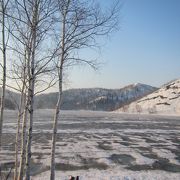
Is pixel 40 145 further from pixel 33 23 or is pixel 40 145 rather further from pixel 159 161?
pixel 33 23

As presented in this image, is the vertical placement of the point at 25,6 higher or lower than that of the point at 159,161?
higher

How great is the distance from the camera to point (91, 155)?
2841 cm

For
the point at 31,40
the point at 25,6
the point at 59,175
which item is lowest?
the point at 59,175

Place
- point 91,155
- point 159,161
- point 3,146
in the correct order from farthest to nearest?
point 3,146, point 91,155, point 159,161

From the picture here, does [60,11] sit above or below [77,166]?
above

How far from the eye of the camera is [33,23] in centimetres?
1245

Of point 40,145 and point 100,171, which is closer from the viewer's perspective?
point 100,171

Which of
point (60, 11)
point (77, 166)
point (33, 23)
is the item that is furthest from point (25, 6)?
point (77, 166)

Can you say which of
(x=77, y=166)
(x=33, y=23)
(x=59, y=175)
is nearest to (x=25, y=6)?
(x=33, y=23)

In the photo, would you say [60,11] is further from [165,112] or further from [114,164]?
[165,112]

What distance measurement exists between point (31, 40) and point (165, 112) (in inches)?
6847

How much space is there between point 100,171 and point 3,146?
43.7 feet

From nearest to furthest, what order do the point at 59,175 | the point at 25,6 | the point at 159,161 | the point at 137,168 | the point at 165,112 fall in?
1. the point at 25,6
2. the point at 59,175
3. the point at 137,168
4. the point at 159,161
5. the point at 165,112

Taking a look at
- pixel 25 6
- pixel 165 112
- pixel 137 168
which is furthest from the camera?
pixel 165 112
